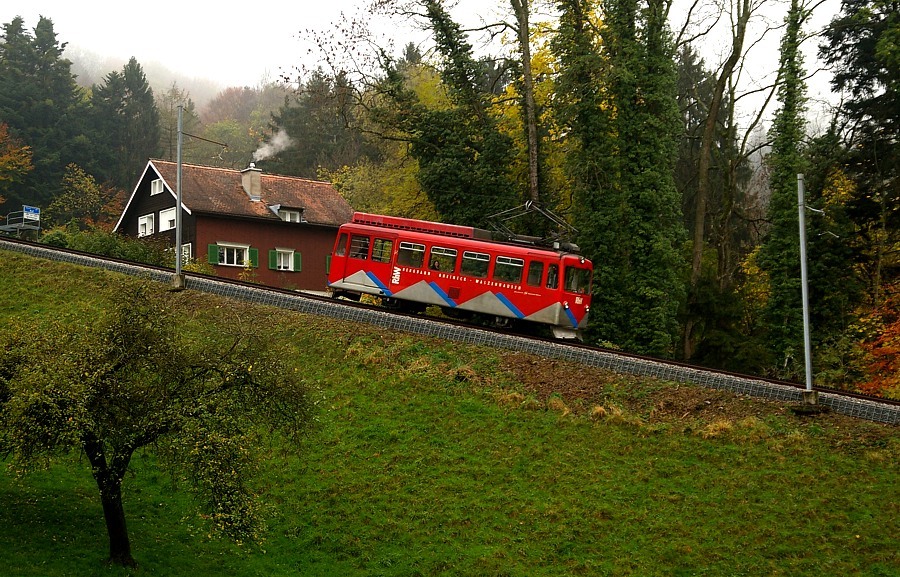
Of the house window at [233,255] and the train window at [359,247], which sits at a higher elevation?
the train window at [359,247]

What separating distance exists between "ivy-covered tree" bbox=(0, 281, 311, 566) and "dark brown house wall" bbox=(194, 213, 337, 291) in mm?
28802

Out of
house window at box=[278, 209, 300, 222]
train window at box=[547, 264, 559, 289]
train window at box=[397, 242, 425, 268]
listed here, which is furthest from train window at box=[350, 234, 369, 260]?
house window at box=[278, 209, 300, 222]

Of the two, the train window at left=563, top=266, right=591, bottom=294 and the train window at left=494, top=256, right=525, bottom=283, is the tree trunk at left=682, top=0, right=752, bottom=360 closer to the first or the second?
the train window at left=563, top=266, right=591, bottom=294

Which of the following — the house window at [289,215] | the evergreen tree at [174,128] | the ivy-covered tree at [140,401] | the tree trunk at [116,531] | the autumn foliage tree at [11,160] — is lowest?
the tree trunk at [116,531]

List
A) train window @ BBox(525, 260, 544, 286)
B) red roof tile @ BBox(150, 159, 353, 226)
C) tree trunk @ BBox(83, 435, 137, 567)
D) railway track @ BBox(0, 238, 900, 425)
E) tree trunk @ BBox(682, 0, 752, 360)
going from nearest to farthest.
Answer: tree trunk @ BBox(83, 435, 137, 567)
railway track @ BBox(0, 238, 900, 425)
train window @ BBox(525, 260, 544, 286)
tree trunk @ BBox(682, 0, 752, 360)
red roof tile @ BBox(150, 159, 353, 226)

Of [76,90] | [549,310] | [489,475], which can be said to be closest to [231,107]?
[76,90]

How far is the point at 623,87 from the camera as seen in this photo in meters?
36.8

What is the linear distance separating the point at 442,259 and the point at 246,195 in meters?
22.6

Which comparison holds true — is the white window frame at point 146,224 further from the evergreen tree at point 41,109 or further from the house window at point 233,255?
the evergreen tree at point 41,109

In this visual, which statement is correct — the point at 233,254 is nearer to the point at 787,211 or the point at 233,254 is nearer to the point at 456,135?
the point at 456,135

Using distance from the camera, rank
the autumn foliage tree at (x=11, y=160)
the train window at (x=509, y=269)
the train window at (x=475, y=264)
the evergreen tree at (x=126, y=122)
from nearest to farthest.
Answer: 1. the train window at (x=509, y=269)
2. the train window at (x=475, y=264)
3. the autumn foliage tree at (x=11, y=160)
4. the evergreen tree at (x=126, y=122)

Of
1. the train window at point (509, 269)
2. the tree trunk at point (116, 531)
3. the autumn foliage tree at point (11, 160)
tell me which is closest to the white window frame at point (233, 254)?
the train window at point (509, 269)

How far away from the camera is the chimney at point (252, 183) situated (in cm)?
4947

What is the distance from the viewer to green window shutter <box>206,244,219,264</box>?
4619cm
